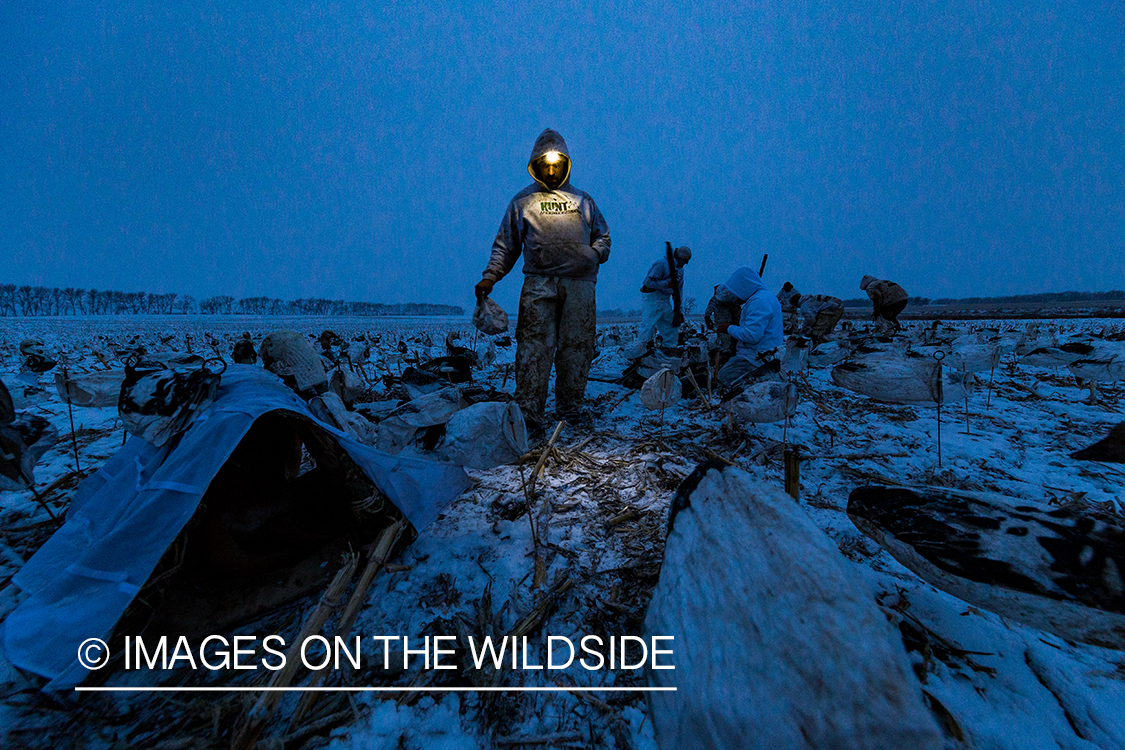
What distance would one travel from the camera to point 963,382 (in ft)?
11.6

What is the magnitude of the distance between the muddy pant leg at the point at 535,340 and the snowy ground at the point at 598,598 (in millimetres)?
792

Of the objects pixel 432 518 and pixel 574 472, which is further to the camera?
pixel 574 472

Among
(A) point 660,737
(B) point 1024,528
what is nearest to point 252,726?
(A) point 660,737

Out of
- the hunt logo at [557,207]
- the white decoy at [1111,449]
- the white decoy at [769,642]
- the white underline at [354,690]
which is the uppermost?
the hunt logo at [557,207]

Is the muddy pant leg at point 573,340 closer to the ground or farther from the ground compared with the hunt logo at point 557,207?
closer to the ground

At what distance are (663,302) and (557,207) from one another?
547cm

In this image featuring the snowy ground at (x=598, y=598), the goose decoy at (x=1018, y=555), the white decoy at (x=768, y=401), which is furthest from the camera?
the white decoy at (x=768, y=401)

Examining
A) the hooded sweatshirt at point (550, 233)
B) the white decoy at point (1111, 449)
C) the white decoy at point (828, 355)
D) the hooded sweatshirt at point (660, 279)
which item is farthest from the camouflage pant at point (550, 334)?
the hooded sweatshirt at point (660, 279)

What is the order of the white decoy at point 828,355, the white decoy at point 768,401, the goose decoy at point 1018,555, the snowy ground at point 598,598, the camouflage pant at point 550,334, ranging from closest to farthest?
the goose decoy at point 1018,555 → the snowy ground at point 598,598 → the white decoy at point 768,401 → the camouflage pant at point 550,334 → the white decoy at point 828,355

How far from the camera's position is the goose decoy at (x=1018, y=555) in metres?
1.16

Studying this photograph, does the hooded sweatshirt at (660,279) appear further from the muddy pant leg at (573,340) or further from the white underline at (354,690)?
the white underline at (354,690)

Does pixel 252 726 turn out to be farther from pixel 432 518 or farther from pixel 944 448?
pixel 944 448

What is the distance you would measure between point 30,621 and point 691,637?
8.67 ft

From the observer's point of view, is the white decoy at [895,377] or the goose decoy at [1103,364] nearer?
the white decoy at [895,377]
